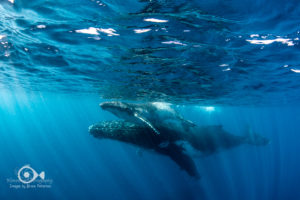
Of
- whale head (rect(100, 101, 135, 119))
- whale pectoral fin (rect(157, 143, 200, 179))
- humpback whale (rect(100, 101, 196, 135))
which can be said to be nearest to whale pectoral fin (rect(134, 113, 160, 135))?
humpback whale (rect(100, 101, 196, 135))

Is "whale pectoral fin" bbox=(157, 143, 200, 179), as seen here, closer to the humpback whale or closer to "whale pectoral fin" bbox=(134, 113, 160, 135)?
the humpback whale

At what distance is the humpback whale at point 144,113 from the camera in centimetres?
1185

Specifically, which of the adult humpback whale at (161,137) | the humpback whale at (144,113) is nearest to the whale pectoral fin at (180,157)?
the adult humpback whale at (161,137)

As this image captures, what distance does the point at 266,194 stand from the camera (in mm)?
27656

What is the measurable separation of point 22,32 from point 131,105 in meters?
7.10

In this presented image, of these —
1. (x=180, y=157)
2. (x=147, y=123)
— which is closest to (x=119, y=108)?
(x=147, y=123)

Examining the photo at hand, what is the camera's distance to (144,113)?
13039mm

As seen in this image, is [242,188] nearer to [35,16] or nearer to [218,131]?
[218,131]

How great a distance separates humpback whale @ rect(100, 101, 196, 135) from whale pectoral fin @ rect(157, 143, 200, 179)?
1.84 meters

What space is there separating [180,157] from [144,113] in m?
4.14

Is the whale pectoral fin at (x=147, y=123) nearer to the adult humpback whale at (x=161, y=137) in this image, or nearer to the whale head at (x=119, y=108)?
the whale head at (x=119, y=108)

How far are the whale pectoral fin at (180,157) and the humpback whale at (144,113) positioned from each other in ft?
6.04

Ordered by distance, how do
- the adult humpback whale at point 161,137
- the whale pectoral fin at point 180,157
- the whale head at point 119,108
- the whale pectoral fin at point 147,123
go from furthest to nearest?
the whale pectoral fin at point 180,157, the adult humpback whale at point 161,137, the whale head at point 119,108, the whale pectoral fin at point 147,123

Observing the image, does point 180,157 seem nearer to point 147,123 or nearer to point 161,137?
point 161,137
